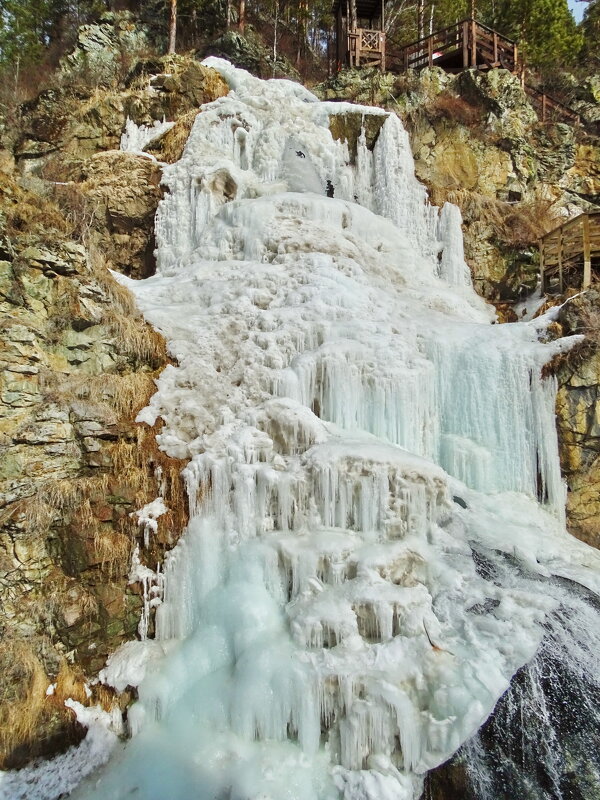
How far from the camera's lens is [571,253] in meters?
10.9

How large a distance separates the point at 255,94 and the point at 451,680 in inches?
Answer: 556

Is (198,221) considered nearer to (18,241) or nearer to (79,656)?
(18,241)

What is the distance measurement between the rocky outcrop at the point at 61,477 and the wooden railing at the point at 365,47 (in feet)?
53.1

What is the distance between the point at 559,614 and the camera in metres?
4.47

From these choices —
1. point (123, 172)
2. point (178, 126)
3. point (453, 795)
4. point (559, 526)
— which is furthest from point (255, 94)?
point (453, 795)

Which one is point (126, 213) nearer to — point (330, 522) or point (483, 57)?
point (330, 522)

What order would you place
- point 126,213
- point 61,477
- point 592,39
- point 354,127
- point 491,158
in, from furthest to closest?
point 592,39 → point 491,158 → point 354,127 → point 126,213 → point 61,477

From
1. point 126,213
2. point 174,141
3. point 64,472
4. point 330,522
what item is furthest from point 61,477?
point 174,141

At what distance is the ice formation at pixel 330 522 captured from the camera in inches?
150

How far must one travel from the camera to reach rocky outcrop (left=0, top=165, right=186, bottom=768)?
4230mm

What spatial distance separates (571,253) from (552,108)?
10489mm

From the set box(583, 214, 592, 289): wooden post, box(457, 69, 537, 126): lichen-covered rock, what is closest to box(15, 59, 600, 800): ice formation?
box(583, 214, 592, 289): wooden post

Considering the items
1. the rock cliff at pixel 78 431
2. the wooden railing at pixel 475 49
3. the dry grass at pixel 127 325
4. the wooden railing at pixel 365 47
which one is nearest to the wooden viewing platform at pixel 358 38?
the wooden railing at pixel 365 47

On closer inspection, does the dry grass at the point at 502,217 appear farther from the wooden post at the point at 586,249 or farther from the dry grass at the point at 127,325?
the dry grass at the point at 127,325
